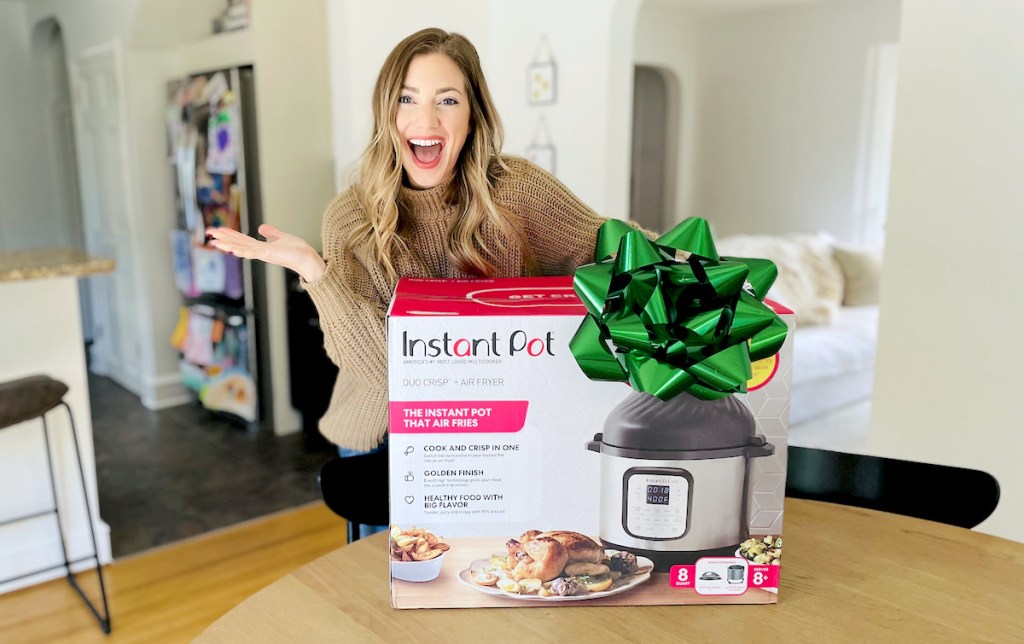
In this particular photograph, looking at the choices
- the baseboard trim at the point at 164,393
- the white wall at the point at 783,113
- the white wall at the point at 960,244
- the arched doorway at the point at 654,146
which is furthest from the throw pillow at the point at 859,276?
the baseboard trim at the point at 164,393

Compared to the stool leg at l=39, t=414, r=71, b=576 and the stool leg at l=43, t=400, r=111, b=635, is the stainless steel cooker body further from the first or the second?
the stool leg at l=39, t=414, r=71, b=576

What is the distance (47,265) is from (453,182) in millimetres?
1808

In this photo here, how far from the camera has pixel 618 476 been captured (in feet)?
2.77

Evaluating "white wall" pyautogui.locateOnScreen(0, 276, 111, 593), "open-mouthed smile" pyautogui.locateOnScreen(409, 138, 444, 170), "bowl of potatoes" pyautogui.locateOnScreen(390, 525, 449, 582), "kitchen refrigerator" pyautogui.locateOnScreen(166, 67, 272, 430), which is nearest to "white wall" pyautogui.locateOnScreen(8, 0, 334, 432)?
"kitchen refrigerator" pyautogui.locateOnScreen(166, 67, 272, 430)

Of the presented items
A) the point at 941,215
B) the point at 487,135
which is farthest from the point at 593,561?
the point at 941,215

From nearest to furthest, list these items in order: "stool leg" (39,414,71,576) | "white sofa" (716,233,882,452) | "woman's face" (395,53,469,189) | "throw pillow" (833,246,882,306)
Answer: "woman's face" (395,53,469,189) → "stool leg" (39,414,71,576) → "white sofa" (716,233,882,452) → "throw pillow" (833,246,882,306)

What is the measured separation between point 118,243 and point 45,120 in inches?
62.2

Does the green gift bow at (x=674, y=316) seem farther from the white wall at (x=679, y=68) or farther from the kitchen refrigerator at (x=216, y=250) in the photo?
the white wall at (x=679, y=68)

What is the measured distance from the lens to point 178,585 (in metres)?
2.56

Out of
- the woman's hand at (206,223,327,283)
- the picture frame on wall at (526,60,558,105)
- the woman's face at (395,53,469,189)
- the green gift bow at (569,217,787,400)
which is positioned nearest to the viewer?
the green gift bow at (569,217,787,400)

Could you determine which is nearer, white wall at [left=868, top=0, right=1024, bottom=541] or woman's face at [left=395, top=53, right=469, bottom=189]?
woman's face at [left=395, top=53, right=469, bottom=189]

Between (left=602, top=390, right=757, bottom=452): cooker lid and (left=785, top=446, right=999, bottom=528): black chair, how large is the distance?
488mm

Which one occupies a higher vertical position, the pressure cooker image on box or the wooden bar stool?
the pressure cooker image on box

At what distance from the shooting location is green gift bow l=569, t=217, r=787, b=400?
0.74 m
